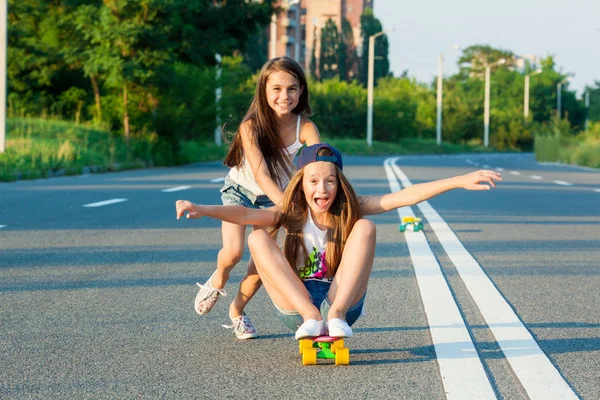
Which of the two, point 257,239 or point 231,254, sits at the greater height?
point 257,239

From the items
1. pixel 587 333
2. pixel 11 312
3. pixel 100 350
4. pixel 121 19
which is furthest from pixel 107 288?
pixel 121 19

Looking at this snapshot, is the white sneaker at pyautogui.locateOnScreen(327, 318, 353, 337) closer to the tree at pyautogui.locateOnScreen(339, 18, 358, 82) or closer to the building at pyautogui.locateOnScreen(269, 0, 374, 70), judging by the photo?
the tree at pyautogui.locateOnScreen(339, 18, 358, 82)

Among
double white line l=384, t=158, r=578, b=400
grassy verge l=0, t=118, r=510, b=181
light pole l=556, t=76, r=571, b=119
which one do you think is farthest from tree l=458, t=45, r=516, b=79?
double white line l=384, t=158, r=578, b=400

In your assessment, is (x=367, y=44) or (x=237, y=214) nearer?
(x=237, y=214)

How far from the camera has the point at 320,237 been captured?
5406 mm

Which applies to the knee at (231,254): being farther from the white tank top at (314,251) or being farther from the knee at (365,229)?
the knee at (365,229)

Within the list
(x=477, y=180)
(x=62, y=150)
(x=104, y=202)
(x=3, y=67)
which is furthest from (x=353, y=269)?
(x=62, y=150)

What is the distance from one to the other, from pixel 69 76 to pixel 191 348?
38.4 meters

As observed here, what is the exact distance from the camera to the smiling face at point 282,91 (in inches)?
225

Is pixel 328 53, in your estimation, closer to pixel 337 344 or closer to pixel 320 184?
pixel 320 184

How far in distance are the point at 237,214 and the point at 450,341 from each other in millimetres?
1211

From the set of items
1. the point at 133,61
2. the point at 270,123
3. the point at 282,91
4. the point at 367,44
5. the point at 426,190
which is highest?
the point at 367,44

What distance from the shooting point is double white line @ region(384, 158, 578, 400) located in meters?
4.56

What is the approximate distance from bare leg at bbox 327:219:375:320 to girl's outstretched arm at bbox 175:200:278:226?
42 cm
